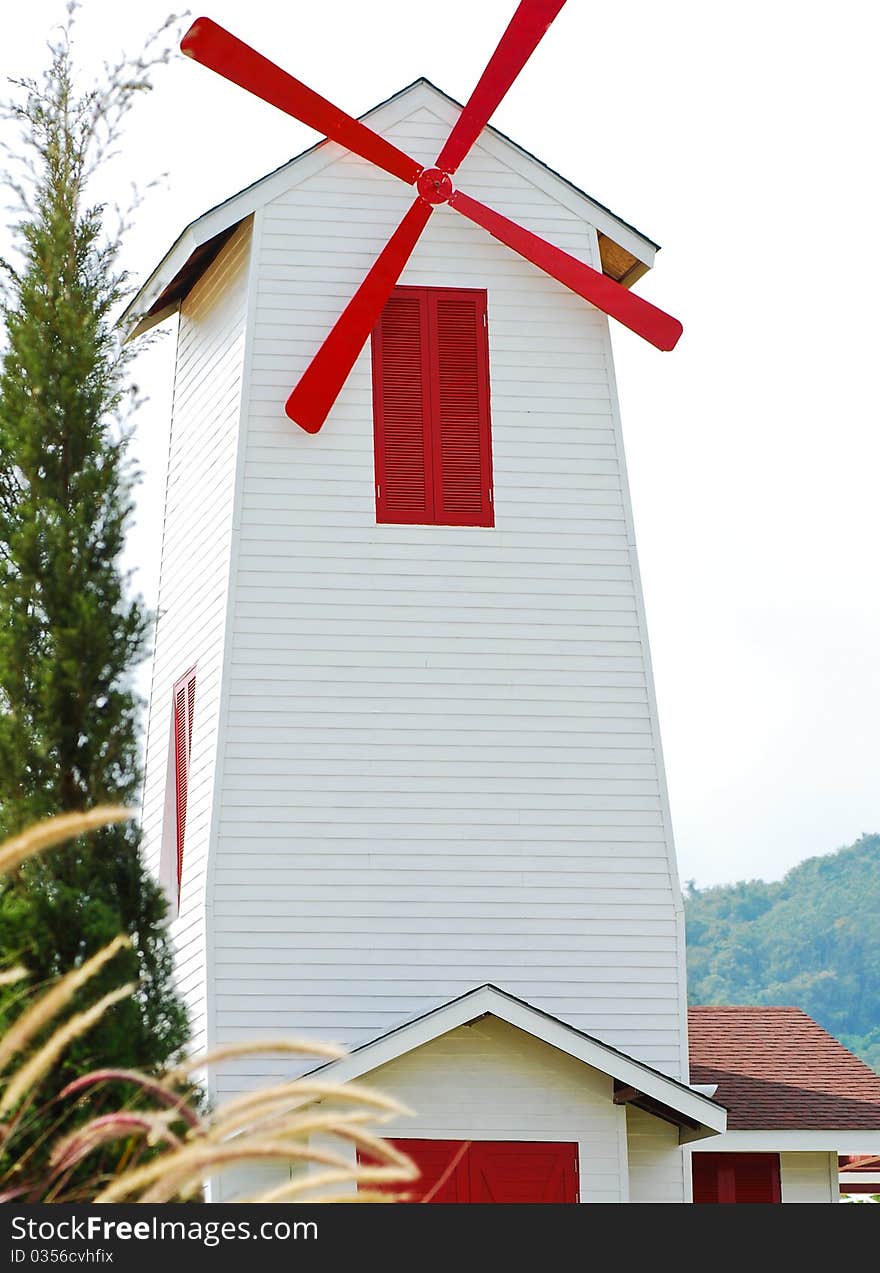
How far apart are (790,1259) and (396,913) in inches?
404

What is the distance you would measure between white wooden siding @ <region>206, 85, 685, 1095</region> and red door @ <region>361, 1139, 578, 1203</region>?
1120 millimetres

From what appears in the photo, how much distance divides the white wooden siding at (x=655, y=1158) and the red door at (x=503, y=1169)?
39.4 inches

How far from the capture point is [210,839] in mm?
16969

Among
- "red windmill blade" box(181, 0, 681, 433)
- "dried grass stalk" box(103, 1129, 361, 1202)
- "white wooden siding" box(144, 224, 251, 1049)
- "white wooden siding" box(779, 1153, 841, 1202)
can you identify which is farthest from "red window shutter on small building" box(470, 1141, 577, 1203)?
"dried grass stalk" box(103, 1129, 361, 1202)

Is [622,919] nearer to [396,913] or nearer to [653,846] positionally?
[653,846]

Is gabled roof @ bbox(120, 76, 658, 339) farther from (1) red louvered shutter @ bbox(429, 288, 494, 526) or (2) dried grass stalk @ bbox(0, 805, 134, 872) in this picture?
(2) dried grass stalk @ bbox(0, 805, 134, 872)

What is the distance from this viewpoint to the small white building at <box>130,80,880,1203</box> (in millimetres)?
16516

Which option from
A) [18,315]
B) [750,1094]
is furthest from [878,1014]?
[18,315]

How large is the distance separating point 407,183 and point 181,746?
5.65 m

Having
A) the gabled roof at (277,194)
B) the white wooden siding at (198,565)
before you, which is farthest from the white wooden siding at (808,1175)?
the gabled roof at (277,194)

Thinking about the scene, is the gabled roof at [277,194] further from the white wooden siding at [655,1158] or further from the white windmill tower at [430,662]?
the white wooden siding at [655,1158]

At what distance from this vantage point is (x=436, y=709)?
1770 cm

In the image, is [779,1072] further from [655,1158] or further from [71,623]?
[71,623]

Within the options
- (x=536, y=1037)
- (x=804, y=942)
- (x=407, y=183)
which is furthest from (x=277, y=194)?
(x=804, y=942)
